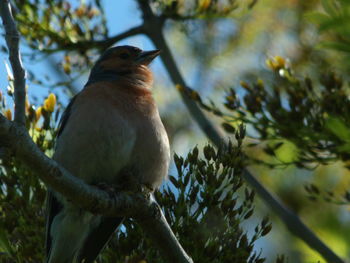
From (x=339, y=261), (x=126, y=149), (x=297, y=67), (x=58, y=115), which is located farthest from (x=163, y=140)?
(x=297, y=67)

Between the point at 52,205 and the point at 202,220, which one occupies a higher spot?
the point at 52,205

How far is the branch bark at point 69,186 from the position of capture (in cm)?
426

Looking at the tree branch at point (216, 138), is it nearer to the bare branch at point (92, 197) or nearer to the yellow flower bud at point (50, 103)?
the bare branch at point (92, 197)

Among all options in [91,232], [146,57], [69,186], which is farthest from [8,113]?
[69,186]

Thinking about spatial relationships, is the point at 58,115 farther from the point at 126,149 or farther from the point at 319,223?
the point at 319,223

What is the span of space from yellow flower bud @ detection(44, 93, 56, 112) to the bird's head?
84 cm

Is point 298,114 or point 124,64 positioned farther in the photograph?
point 124,64

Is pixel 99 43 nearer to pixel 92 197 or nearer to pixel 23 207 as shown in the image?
pixel 23 207

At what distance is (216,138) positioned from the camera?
7.08 m

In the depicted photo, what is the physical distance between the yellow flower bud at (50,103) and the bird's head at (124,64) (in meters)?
0.84

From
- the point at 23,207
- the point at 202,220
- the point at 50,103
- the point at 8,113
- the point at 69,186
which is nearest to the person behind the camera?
the point at 69,186

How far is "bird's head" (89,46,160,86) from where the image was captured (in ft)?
23.9

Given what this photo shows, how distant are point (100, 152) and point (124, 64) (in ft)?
5.54

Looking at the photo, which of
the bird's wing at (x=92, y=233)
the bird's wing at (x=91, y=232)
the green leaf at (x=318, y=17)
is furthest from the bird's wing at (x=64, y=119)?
the green leaf at (x=318, y=17)
